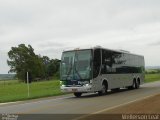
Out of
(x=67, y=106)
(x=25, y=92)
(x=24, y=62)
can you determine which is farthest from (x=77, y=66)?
(x=24, y=62)

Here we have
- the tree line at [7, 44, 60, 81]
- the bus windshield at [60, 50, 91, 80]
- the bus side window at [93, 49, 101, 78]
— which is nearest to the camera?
the bus windshield at [60, 50, 91, 80]

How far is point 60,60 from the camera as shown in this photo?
97.6ft

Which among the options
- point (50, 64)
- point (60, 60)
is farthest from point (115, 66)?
point (50, 64)

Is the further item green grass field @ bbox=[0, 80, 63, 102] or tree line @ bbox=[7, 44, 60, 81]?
tree line @ bbox=[7, 44, 60, 81]

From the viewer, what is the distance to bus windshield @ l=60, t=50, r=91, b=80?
2872 centimetres

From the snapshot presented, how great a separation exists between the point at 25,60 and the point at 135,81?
87531 mm

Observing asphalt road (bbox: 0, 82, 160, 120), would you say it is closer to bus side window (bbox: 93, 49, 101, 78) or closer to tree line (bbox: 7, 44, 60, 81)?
bus side window (bbox: 93, 49, 101, 78)

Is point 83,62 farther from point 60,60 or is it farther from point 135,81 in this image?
point 135,81

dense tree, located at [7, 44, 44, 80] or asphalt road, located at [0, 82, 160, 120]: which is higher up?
dense tree, located at [7, 44, 44, 80]

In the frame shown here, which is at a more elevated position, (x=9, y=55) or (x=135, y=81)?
(x=9, y=55)

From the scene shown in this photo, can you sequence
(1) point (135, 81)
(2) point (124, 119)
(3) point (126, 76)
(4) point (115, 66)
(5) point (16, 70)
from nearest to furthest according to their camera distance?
(2) point (124, 119)
(4) point (115, 66)
(3) point (126, 76)
(1) point (135, 81)
(5) point (16, 70)

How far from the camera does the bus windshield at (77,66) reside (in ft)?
94.2

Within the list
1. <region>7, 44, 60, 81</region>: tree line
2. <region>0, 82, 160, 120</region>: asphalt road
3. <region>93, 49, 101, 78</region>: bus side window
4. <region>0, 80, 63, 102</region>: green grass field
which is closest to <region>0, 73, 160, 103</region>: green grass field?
<region>0, 80, 63, 102</region>: green grass field

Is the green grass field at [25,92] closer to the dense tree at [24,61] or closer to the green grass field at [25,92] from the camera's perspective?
the green grass field at [25,92]
